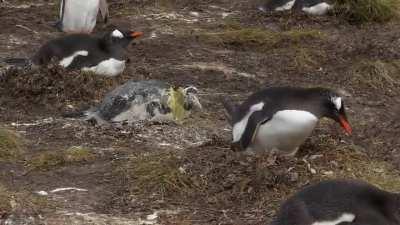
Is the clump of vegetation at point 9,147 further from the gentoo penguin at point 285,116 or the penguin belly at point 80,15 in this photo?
the penguin belly at point 80,15

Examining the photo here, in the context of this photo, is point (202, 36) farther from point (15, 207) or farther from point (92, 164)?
point (15, 207)

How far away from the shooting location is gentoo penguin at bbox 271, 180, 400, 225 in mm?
4164

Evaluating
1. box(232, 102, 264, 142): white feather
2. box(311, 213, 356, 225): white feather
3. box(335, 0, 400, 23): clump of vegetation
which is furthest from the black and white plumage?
box(335, 0, 400, 23): clump of vegetation

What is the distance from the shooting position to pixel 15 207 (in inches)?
191

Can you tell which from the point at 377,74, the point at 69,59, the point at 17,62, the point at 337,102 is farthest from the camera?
the point at 377,74

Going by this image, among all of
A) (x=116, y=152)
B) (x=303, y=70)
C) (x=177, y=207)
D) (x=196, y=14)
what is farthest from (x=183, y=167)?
A: (x=196, y=14)

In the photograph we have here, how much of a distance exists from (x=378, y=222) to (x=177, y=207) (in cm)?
120

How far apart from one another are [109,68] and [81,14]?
7.38ft

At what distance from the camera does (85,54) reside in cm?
762

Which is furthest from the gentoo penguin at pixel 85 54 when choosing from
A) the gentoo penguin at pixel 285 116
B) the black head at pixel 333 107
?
the black head at pixel 333 107

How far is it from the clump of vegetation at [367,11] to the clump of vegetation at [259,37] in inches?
32.3

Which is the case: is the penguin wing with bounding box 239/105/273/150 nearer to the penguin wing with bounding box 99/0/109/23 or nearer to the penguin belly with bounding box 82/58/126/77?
the penguin belly with bounding box 82/58/126/77

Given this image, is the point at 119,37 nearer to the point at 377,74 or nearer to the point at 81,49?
the point at 81,49

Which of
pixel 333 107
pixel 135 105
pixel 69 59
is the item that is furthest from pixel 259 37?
pixel 333 107
